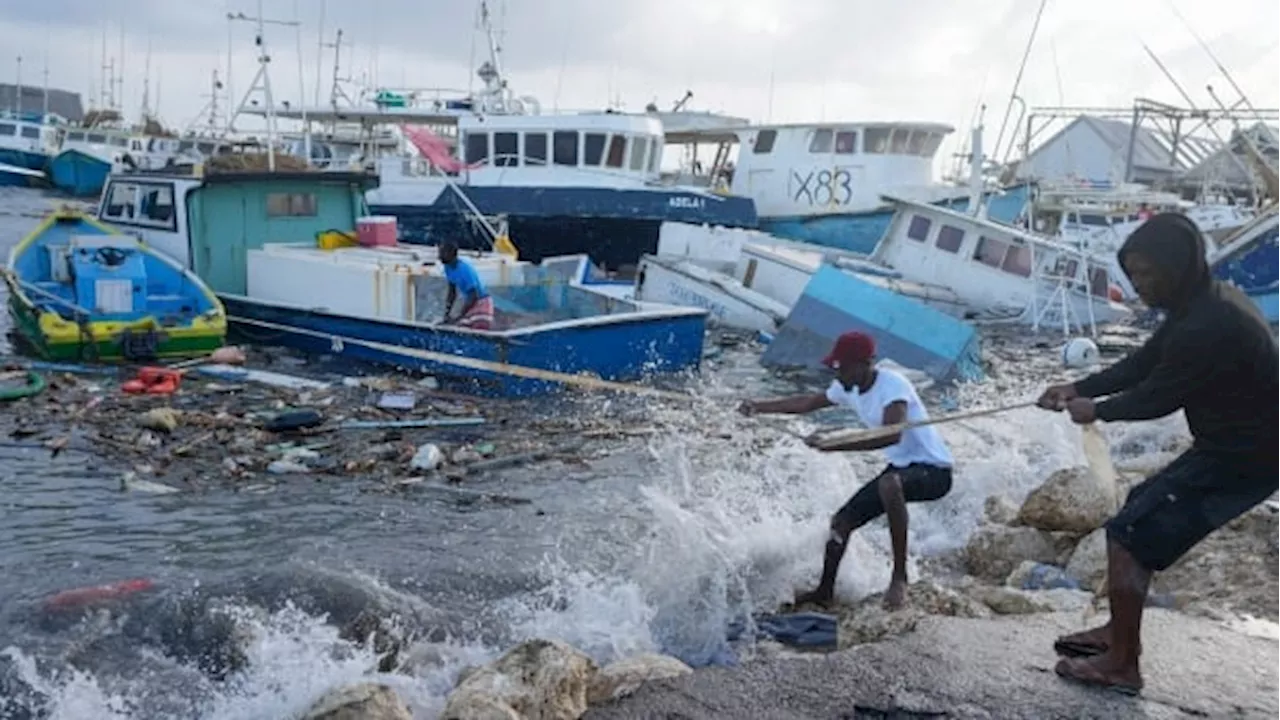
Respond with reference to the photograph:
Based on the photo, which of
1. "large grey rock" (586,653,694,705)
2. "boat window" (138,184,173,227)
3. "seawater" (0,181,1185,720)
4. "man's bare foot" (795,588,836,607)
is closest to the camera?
"large grey rock" (586,653,694,705)

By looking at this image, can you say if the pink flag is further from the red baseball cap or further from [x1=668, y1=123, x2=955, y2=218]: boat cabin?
the red baseball cap

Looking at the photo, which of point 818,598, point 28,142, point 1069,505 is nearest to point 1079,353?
point 1069,505

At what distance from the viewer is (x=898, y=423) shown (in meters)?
5.87

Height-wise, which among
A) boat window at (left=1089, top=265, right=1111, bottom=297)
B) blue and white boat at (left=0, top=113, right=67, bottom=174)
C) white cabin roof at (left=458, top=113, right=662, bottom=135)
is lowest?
boat window at (left=1089, top=265, right=1111, bottom=297)

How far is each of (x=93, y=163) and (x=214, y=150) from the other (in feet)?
15.9

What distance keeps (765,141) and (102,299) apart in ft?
54.5

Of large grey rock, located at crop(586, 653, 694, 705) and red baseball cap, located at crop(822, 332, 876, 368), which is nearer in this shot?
large grey rock, located at crop(586, 653, 694, 705)

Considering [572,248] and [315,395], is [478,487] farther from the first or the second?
[572,248]

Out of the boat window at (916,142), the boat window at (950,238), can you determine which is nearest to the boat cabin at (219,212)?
the boat window at (950,238)

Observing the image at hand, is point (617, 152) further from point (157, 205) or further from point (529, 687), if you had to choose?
point (529, 687)

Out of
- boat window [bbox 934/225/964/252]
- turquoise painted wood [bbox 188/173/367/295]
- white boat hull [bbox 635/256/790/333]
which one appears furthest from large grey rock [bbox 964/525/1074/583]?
boat window [bbox 934/225/964/252]

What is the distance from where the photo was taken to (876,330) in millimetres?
15102

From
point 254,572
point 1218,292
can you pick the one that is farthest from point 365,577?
point 1218,292

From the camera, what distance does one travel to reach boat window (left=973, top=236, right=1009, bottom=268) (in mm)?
20016
